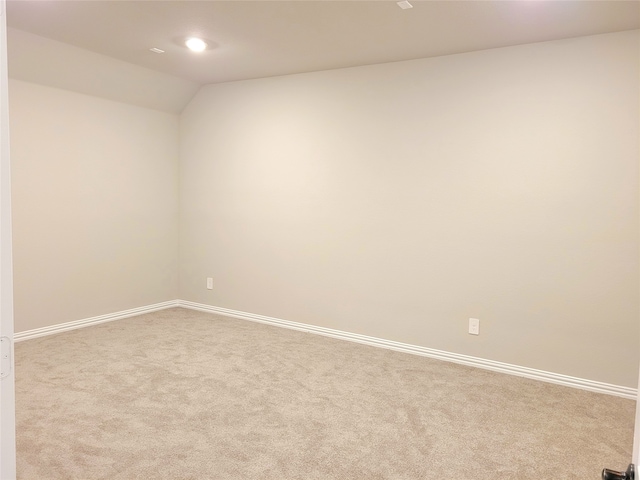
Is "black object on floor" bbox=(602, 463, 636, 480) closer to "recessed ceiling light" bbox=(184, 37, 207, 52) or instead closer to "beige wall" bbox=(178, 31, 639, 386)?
"beige wall" bbox=(178, 31, 639, 386)

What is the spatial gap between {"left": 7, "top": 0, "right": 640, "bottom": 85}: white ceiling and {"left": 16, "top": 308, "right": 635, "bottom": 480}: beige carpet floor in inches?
95.9

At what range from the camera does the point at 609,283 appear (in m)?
3.39

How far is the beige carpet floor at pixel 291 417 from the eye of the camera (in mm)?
2424

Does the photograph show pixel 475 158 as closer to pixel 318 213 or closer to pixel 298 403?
pixel 318 213

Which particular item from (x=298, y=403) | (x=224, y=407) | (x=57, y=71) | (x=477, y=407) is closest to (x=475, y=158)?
(x=477, y=407)

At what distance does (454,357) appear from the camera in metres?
4.00

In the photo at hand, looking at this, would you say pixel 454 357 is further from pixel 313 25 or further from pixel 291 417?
pixel 313 25

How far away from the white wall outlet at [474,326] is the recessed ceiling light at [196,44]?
9.83 ft

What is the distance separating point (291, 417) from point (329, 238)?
201 cm

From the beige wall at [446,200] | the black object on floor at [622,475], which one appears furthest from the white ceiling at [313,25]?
the black object on floor at [622,475]

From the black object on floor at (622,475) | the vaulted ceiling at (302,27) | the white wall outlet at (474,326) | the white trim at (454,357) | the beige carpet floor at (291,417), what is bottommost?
the beige carpet floor at (291,417)

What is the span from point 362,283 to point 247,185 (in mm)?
1636

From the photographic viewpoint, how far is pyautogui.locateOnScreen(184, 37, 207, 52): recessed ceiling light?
3.68m

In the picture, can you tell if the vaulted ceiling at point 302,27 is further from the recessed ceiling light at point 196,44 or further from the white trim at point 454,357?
the white trim at point 454,357
